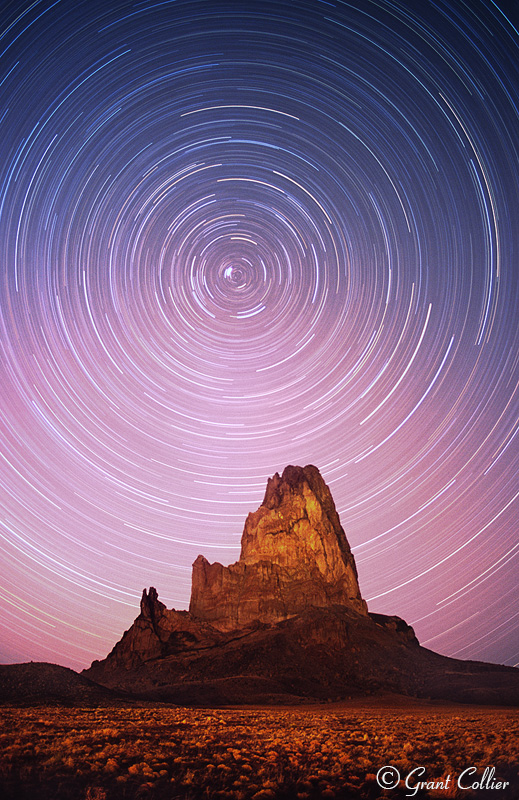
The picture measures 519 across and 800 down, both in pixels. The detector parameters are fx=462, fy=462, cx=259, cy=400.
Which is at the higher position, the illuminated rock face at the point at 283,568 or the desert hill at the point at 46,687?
the illuminated rock face at the point at 283,568

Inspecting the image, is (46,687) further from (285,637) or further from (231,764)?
(285,637)

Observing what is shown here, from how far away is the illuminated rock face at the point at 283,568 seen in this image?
390 ft

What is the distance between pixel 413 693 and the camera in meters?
73.5

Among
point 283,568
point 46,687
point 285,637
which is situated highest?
point 283,568

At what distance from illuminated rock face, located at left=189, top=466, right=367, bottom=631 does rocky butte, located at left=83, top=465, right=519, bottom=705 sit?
0.31 m

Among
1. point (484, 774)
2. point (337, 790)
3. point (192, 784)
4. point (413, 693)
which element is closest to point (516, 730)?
point (484, 774)

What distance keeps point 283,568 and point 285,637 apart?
36.8m

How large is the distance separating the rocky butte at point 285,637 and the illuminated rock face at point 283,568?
31 cm

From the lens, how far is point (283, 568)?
12838 cm
